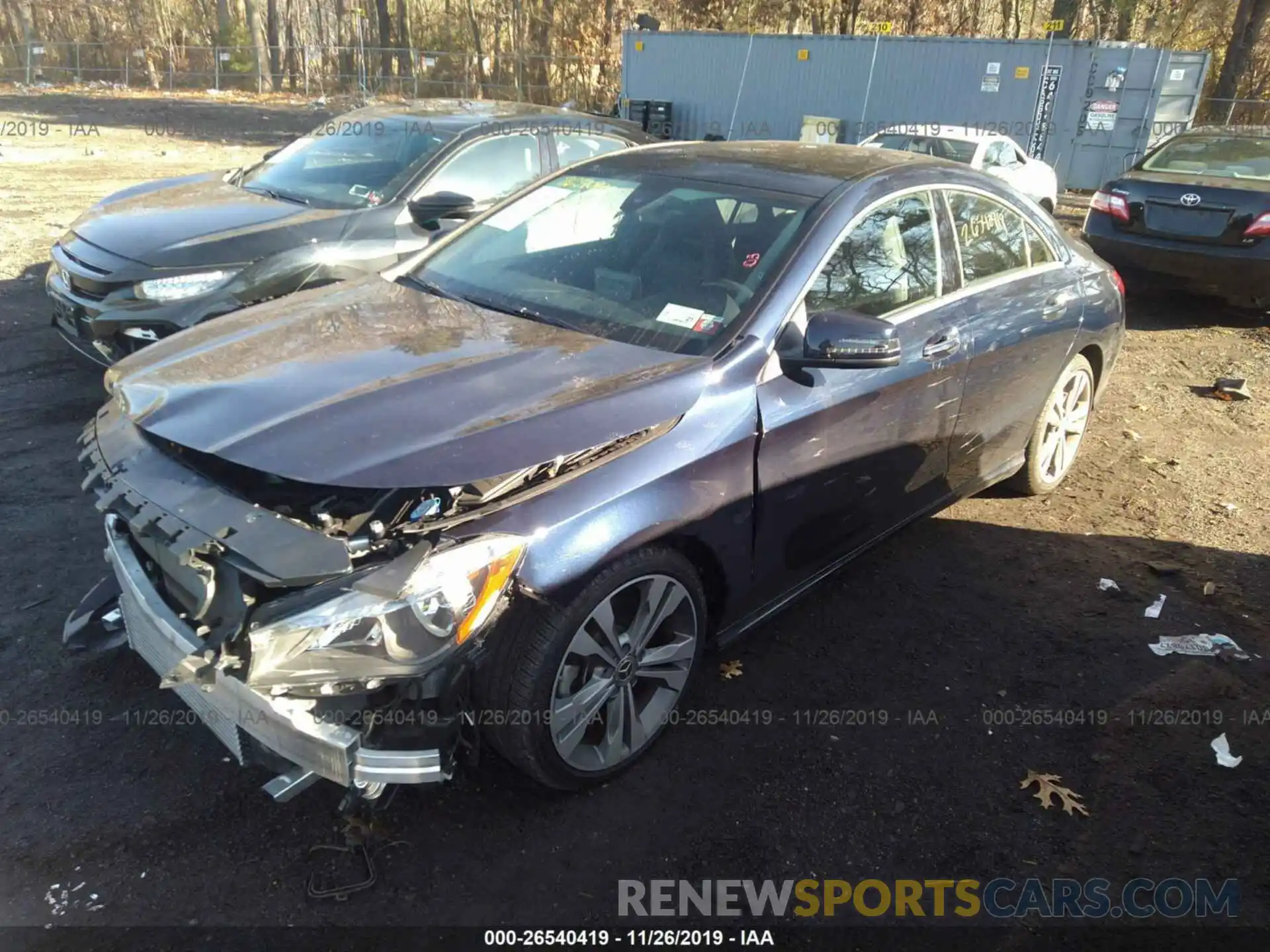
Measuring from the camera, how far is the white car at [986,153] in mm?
11992

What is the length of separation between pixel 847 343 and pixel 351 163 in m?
4.67

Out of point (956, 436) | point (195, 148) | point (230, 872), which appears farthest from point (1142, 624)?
point (195, 148)

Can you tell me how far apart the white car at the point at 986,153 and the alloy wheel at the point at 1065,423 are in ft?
25.6

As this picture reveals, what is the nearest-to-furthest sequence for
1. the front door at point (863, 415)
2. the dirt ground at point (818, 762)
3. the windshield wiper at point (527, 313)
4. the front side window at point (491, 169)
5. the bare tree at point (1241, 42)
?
1. the dirt ground at point (818, 762)
2. the front door at point (863, 415)
3. the windshield wiper at point (527, 313)
4. the front side window at point (491, 169)
5. the bare tree at point (1241, 42)

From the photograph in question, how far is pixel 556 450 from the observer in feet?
8.07

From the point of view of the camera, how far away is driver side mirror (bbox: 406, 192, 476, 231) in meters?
5.13

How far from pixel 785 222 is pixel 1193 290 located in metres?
6.48

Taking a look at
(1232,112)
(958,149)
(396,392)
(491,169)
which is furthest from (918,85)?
(396,392)

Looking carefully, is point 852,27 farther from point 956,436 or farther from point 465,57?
point 956,436

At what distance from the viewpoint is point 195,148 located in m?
18.6

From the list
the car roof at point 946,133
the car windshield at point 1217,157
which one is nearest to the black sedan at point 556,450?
the car windshield at point 1217,157

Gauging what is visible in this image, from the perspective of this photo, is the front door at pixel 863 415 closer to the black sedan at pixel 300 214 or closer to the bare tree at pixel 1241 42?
the black sedan at pixel 300 214

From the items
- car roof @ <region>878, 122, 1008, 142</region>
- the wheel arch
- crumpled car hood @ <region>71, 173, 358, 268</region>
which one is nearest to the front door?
the wheel arch

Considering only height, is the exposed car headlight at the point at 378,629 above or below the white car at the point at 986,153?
below
